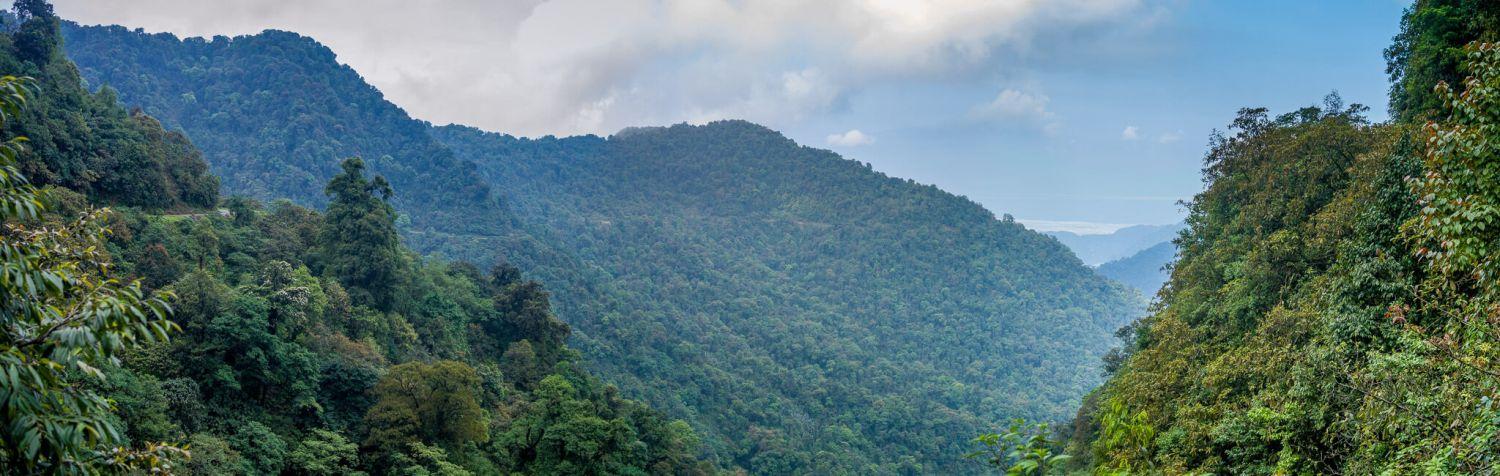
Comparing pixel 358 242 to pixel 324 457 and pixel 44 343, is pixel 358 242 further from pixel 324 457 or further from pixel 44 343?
pixel 44 343

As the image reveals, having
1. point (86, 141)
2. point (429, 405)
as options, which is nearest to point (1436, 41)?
point (429, 405)

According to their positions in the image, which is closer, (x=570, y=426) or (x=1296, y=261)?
(x=1296, y=261)

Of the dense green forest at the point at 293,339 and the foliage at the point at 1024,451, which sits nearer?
the foliage at the point at 1024,451

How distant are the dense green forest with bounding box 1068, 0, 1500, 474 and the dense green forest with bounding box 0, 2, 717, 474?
34.5 ft

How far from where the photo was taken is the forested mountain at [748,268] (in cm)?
5244

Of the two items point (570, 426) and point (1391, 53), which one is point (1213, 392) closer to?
point (1391, 53)

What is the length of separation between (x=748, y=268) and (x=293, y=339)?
6991 cm

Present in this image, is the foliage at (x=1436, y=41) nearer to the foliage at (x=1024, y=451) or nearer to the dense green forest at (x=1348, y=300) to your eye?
the dense green forest at (x=1348, y=300)

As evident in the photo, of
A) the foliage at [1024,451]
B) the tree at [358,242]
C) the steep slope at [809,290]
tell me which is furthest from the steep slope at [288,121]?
the foliage at [1024,451]

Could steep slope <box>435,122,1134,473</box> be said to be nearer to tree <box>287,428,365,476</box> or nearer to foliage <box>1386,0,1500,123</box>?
tree <box>287,428,365,476</box>

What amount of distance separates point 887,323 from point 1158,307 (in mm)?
53767

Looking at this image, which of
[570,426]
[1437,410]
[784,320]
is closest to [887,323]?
[784,320]

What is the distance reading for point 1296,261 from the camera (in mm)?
15203

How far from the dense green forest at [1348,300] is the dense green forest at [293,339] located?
10.5 meters
